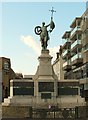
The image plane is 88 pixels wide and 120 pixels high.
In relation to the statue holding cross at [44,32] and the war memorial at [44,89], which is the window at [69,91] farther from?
the statue holding cross at [44,32]

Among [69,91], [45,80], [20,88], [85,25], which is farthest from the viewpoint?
[85,25]

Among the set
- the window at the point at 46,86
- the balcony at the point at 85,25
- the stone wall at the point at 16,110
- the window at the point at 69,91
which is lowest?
the stone wall at the point at 16,110

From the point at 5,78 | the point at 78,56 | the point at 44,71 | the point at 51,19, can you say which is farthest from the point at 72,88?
the point at 5,78

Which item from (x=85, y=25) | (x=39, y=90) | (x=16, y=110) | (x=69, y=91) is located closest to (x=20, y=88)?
(x=39, y=90)

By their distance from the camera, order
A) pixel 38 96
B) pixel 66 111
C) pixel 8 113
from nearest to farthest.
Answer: pixel 66 111 < pixel 8 113 < pixel 38 96

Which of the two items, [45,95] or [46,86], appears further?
[46,86]

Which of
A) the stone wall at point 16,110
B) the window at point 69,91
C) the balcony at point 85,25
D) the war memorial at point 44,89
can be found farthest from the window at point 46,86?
the balcony at point 85,25

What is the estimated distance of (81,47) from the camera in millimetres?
63562

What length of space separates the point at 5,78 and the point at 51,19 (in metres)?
43.7

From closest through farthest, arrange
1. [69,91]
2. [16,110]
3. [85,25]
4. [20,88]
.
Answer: [16,110] → [20,88] → [69,91] → [85,25]

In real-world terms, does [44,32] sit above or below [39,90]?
above

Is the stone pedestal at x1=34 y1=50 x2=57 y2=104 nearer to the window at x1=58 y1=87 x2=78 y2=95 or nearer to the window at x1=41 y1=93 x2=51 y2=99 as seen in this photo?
the window at x1=41 y1=93 x2=51 y2=99

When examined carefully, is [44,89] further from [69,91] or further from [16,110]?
[16,110]

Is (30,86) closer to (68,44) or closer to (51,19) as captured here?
(51,19)
